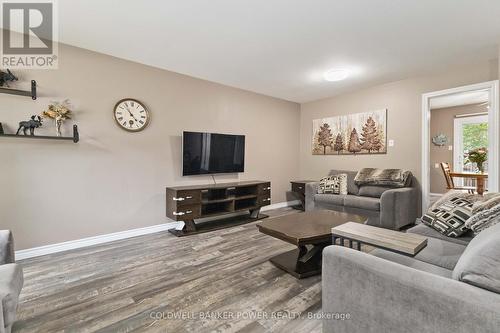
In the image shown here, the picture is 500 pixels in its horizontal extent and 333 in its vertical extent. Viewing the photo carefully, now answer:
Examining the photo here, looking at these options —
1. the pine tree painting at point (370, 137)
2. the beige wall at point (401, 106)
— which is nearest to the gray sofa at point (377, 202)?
the beige wall at point (401, 106)

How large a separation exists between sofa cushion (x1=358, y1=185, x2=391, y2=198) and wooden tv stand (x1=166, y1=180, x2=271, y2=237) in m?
1.66

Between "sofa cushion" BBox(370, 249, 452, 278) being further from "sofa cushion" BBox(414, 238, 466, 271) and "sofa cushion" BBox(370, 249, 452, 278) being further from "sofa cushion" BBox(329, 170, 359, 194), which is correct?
"sofa cushion" BBox(329, 170, 359, 194)

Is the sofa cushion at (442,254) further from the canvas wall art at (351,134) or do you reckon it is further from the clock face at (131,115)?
the clock face at (131,115)

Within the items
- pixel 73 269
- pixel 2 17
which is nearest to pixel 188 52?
pixel 2 17

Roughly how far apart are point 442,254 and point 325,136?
379cm

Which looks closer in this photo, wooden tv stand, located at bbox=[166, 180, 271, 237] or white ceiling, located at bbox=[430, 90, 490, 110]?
wooden tv stand, located at bbox=[166, 180, 271, 237]

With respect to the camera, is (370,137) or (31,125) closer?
(31,125)

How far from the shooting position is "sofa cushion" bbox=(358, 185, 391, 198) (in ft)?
12.7

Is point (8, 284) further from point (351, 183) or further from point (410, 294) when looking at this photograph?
point (351, 183)

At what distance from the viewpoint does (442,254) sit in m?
1.62

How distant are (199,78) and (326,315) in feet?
12.4

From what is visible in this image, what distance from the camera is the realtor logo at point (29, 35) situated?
87.8 inches

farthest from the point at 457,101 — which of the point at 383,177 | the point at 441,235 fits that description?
the point at 441,235

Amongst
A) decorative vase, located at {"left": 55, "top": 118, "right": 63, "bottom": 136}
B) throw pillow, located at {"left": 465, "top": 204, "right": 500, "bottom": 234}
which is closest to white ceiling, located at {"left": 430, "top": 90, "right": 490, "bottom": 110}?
throw pillow, located at {"left": 465, "top": 204, "right": 500, "bottom": 234}
